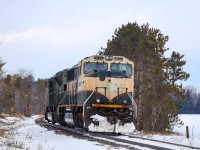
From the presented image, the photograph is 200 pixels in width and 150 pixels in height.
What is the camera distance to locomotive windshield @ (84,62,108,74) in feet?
67.8

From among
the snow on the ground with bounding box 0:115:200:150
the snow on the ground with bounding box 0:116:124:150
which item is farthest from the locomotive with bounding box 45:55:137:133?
the snow on the ground with bounding box 0:116:124:150

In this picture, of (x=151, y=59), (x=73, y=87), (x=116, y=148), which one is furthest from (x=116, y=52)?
(x=116, y=148)

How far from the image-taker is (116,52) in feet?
115

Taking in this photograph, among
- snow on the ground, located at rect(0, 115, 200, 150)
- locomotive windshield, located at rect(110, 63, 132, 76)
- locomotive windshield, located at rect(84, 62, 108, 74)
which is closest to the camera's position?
snow on the ground, located at rect(0, 115, 200, 150)

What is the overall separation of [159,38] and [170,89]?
4.42 metres

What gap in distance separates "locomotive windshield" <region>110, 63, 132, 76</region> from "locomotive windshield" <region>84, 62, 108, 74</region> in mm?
432

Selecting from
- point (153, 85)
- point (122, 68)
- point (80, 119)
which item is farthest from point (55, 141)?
→ point (153, 85)

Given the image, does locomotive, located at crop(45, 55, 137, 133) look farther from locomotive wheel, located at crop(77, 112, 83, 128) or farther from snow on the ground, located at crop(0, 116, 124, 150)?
snow on the ground, located at crop(0, 116, 124, 150)

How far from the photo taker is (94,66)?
20.8m

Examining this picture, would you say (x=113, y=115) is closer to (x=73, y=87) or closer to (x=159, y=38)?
(x=73, y=87)

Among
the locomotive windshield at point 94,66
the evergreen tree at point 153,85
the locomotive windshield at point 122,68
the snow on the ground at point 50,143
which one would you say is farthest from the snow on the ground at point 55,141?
the evergreen tree at point 153,85

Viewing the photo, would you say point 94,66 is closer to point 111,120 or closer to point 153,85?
point 111,120

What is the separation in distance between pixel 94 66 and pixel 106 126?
3452 mm

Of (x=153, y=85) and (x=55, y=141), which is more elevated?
(x=153, y=85)
